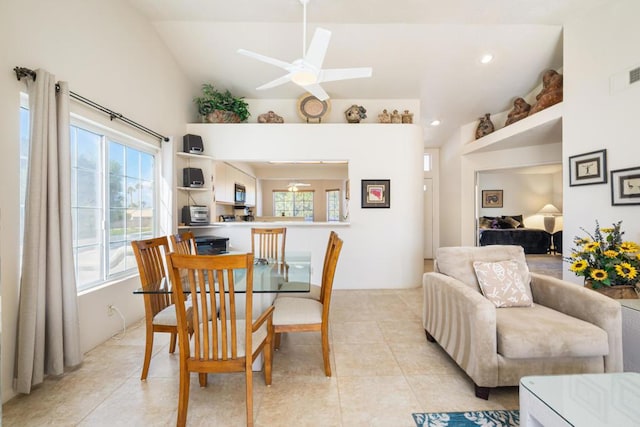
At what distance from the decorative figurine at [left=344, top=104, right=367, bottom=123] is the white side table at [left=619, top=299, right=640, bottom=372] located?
355cm

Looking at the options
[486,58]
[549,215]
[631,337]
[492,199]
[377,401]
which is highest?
[486,58]

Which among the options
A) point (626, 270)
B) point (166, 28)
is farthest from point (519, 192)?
point (166, 28)

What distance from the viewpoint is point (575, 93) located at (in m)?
3.13

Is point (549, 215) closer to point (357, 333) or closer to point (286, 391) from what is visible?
point (357, 333)

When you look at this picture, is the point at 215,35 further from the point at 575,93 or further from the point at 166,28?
the point at 575,93

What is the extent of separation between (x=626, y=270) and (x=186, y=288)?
324cm

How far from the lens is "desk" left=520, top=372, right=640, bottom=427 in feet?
3.57

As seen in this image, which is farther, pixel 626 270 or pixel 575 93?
pixel 575 93

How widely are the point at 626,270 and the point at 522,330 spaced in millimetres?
1277

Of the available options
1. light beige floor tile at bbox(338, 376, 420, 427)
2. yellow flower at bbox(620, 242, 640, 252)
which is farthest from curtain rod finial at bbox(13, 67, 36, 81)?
→ yellow flower at bbox(620, 242, 640, 252)

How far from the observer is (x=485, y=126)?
16.7ft

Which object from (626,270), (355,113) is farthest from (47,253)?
(626,270)

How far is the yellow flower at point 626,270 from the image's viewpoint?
2109mm

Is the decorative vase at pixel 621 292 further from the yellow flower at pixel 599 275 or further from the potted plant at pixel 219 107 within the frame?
the potted plant at pixel 219 107
